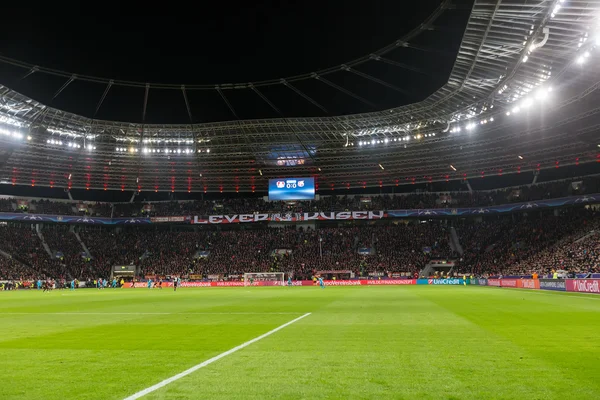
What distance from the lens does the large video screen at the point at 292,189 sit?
67938mm

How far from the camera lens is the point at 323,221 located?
267 ft

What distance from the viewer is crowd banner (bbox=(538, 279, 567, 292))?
36.3 m

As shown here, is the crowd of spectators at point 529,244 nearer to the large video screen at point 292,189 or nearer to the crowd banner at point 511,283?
the crowd banner at point 511,283

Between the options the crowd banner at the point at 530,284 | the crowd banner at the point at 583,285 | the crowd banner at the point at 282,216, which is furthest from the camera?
the crowd banner at the point at 282,216

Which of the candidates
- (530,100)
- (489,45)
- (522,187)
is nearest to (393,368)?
(489,45)

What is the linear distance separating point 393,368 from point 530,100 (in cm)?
4110

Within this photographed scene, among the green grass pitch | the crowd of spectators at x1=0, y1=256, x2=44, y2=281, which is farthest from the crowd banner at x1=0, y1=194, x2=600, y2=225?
the green grass pitch

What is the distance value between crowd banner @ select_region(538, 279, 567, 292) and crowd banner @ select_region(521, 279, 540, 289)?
0.47 meters

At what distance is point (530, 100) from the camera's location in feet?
136

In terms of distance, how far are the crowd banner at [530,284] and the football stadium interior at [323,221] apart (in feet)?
3.02

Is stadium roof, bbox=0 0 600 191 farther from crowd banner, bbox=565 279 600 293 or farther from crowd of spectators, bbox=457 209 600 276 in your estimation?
crowd banner, bbox=565 279 600 293

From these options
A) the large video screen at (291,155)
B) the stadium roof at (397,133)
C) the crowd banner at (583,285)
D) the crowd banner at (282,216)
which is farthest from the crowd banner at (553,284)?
the large video screen at (291,155)

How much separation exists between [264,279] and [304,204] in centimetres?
1890

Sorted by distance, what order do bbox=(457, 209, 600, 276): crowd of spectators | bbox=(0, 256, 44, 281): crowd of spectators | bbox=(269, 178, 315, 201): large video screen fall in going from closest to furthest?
1. bbox=(457, 209, 600, 276): crowd of spectators
2. bbox=(0, 256, 44, 281): crowd of spectators
3. bbox=(269, 178, 315, 201): large video screen
